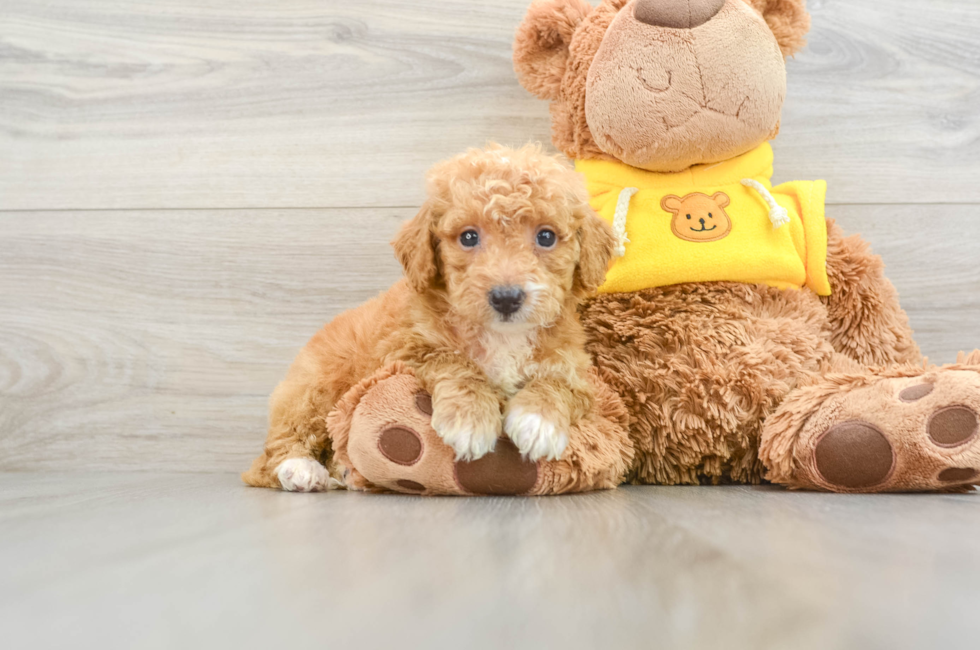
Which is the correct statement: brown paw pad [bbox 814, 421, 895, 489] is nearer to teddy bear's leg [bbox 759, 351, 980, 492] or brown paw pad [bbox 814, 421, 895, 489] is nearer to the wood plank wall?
teddy bear's leg [bbox 759, 351, 980, 492]

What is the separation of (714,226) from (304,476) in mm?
804

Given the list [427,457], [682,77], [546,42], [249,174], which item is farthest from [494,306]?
[249,174]

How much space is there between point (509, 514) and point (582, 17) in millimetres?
902

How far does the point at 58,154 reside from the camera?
5.36 feet

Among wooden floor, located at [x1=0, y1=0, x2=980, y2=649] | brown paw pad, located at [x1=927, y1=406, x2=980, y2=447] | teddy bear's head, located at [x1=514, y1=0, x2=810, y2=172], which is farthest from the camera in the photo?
wooden floor, located at [x1=0, y1=0, x2=980, y2=649]

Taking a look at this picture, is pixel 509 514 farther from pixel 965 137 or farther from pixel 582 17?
pixel 965 137

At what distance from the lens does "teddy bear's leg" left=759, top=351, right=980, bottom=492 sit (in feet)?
3.02

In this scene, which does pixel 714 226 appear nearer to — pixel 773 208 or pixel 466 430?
pixel 773 208

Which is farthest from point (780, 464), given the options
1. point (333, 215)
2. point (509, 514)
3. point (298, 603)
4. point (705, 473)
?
point (333, 215)

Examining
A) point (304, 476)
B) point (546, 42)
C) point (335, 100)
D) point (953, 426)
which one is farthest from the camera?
point (335, 100)

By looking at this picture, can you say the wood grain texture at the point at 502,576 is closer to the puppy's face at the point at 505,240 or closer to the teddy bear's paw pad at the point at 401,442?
the teddy bear's paw pad at the point at 401,442

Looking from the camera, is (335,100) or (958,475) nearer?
(958,475)

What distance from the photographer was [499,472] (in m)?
1.00

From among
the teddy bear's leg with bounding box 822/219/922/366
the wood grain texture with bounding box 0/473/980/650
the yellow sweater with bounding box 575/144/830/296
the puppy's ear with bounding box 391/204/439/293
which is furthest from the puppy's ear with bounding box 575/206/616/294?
the teddy bear's leg with bounding box 822/219/922/366
